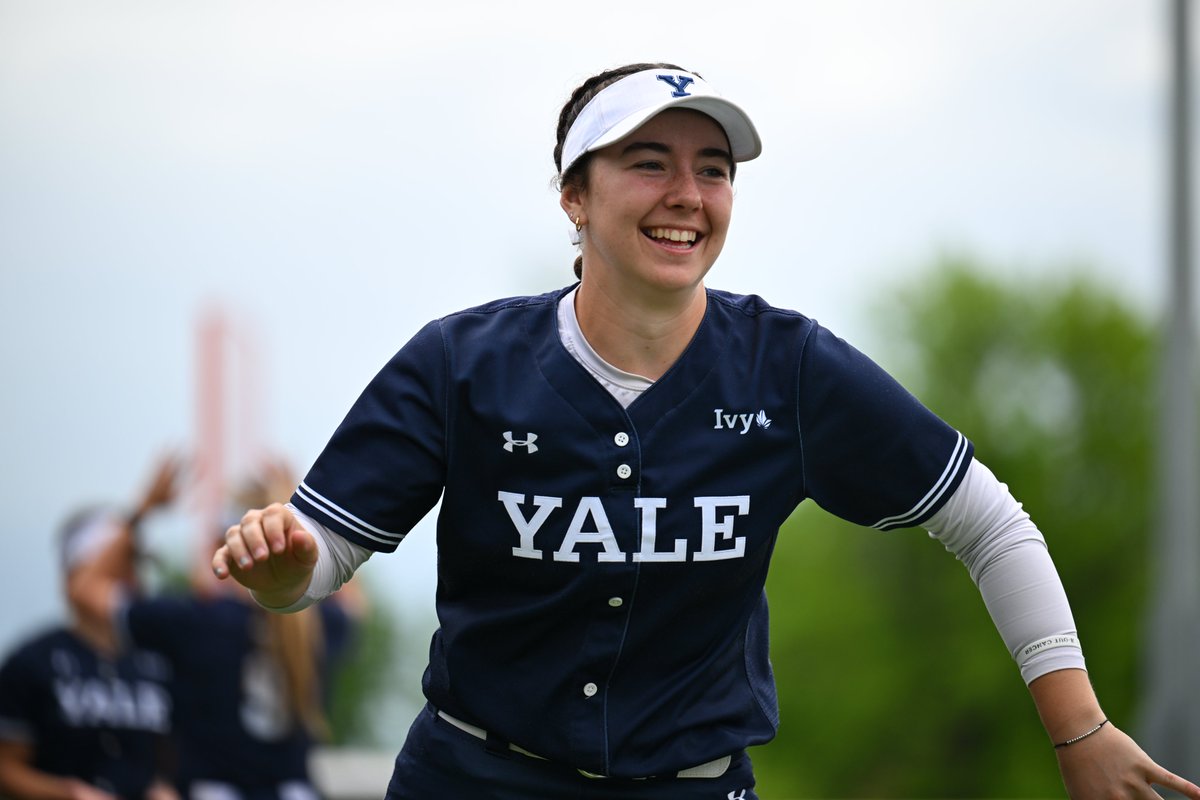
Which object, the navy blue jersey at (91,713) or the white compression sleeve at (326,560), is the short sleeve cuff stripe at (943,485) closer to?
the white compression sleeve at (326,560)

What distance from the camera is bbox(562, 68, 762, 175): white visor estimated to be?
3.56 metres

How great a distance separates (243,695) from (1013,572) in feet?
17.7

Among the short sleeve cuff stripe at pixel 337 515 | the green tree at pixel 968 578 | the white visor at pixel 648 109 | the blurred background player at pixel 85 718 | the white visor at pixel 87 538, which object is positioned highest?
the white visor at pixel 648 109

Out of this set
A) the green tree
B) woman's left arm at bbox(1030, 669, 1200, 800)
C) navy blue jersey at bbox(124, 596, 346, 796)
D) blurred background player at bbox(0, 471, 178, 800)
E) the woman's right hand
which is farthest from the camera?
the green tree

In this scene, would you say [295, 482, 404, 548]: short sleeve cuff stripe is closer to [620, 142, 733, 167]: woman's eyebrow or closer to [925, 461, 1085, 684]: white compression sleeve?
[620, 142, 733, 167]: woman's eyebrow

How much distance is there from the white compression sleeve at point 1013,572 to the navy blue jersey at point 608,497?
7 cm

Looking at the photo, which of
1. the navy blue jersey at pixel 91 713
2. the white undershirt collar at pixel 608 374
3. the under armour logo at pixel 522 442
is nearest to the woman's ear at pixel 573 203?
the white undershirt collar at pixel 608 374

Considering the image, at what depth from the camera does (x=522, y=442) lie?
3.52 m

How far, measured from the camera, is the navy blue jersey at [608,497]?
3.49m

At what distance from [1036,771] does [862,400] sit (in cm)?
3215

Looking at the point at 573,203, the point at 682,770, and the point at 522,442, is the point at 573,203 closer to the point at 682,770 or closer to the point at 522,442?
the point at 522,442

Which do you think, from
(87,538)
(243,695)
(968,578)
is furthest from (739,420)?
(968,578)

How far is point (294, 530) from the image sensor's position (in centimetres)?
324

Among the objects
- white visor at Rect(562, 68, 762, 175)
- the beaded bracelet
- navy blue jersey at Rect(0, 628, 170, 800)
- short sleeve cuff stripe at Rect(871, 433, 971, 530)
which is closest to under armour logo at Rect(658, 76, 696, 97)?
white visor at Rect(562, 68, 762, 175)
